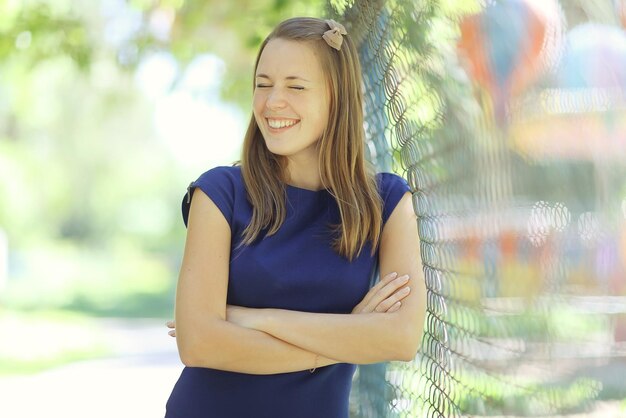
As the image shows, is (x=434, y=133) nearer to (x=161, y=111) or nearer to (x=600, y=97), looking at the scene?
(x=600, y=97)

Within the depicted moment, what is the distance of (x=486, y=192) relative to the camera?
1.82 m

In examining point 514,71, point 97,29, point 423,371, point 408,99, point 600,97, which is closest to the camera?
point 600,97

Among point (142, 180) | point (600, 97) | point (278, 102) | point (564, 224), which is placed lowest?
point (564, 224)

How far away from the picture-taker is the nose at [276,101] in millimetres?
2365

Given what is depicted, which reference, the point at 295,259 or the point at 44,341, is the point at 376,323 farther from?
the point at 44,341

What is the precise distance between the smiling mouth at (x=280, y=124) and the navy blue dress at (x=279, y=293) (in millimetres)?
149

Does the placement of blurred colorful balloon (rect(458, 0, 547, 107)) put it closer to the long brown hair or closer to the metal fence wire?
the metal fence wire

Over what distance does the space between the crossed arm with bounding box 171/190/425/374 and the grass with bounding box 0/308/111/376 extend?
863 cm

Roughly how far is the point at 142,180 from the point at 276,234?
2239 cm

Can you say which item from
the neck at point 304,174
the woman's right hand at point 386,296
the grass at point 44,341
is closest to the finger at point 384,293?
the woman's right hand at point 386,296

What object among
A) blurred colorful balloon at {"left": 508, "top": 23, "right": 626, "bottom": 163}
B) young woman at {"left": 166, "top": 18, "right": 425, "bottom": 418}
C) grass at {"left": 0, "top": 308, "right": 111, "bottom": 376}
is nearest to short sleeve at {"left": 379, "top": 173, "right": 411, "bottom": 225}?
young woman at {"left": 166, "top": 18, "right": 425, "bottom": 418}

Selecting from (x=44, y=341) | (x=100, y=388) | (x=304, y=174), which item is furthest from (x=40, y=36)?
(x=44, y=341)

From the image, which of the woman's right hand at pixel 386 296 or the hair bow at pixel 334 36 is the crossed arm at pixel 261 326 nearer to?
the woman's right hand at pixel 386 296

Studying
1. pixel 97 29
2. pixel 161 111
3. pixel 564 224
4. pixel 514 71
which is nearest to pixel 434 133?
pixel 514 71
